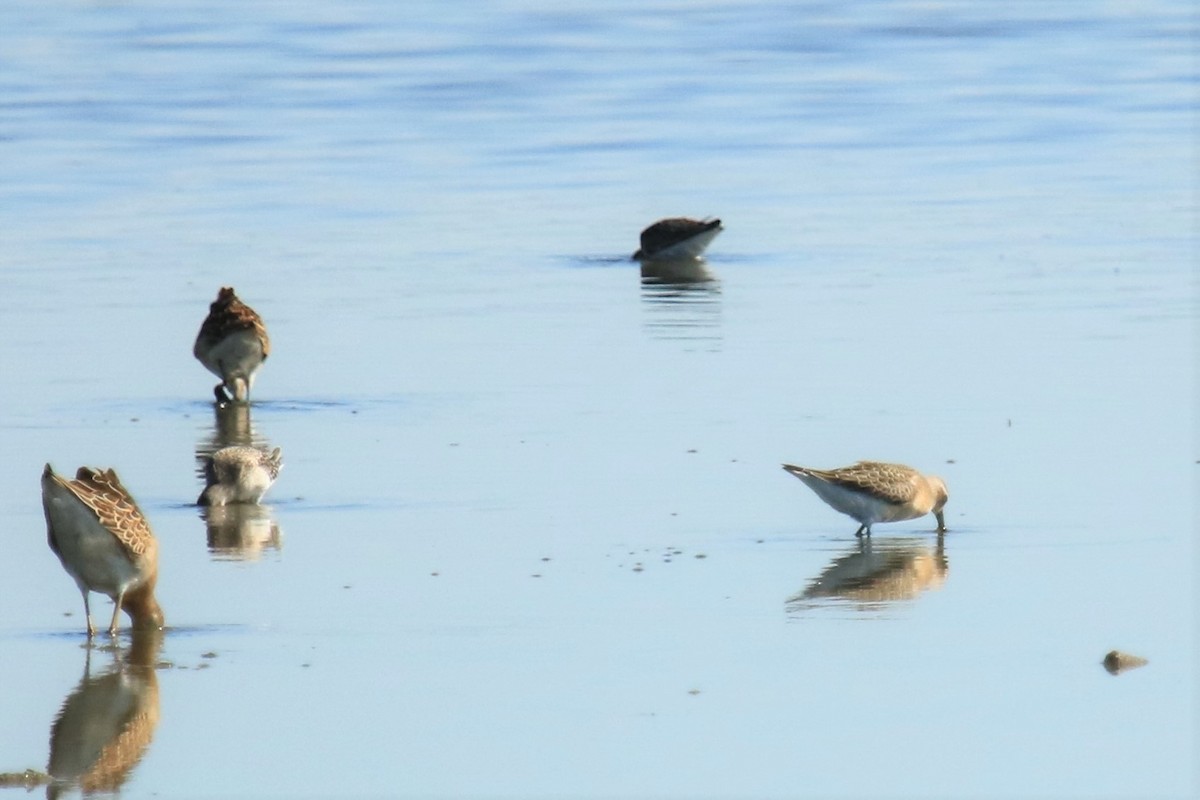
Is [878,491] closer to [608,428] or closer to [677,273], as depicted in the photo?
[608,428]

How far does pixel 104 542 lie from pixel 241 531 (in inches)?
86.7

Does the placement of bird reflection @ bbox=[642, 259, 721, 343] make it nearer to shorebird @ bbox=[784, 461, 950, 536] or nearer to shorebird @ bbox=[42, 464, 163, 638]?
shorebird @ bbox=[784, 461, 950, 536]

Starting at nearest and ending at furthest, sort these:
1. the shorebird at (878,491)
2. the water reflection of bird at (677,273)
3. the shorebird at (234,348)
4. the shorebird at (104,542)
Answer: the shorebird at (104,542) < the shorebird at (878,491) < the shorebird at (234,348) < the water reflection of bird at (677,273)

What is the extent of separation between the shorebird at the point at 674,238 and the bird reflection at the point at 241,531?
1053cm

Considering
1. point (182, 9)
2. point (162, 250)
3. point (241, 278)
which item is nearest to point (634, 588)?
point (241, 278)

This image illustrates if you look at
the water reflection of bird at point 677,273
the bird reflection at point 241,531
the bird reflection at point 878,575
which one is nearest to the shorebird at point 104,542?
the bird reflection at point 241,531

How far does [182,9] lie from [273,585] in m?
47.1

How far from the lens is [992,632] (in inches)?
394

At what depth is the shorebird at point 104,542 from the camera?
10109 mm

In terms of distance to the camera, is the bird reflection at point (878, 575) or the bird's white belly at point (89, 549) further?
the bird reflection at point (878, 575)

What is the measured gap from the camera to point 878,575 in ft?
36.8

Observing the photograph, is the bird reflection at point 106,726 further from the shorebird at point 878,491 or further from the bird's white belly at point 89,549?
the shorebird at point 878,491

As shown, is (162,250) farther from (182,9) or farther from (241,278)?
(182,9)

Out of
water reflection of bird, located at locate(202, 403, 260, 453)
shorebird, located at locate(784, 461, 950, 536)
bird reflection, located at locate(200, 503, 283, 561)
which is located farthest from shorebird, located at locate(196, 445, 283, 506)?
shorebird, located at locate(784, 461, 950, 536)
